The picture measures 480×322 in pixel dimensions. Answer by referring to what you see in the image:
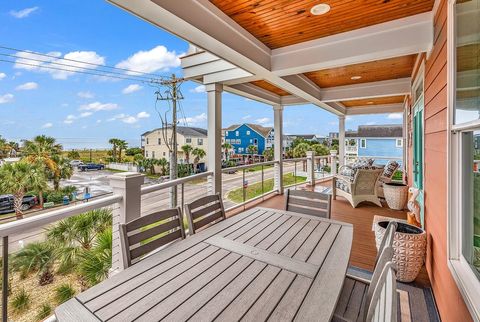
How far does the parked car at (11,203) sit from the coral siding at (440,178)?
5.84 m

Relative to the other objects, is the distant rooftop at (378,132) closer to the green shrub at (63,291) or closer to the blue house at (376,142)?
the blue house at (376,142)

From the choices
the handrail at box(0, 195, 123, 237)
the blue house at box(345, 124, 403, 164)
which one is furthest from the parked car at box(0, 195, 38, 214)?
the blue house at box(345, 124, 403, 164)

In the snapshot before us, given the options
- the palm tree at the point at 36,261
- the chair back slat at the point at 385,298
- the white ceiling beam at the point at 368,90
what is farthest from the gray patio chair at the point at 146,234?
the white ceiling beam at the point at 368,90

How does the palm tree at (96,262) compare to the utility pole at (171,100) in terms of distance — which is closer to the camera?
the palm tree at (96,262)

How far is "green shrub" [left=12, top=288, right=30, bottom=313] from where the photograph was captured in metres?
2.51

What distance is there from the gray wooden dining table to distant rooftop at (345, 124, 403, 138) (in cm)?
1535

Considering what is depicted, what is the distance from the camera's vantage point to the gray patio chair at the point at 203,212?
2.00 meters

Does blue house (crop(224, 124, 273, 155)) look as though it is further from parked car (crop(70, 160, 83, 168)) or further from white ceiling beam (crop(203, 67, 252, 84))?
white ceiling beam (crop(203, 67, 252, 84))

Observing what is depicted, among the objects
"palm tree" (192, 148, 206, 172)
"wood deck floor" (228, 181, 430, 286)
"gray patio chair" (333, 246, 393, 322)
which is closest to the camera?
"gray patio chair" (333, 246, 393, 322)

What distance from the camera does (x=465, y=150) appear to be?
1.49 meters

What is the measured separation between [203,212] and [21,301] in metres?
2.32

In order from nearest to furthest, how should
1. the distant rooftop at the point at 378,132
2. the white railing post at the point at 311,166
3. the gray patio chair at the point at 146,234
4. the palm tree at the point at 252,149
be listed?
the gray patio chair at the point at 146,234
the white railing post at the point at 311,166
the distant rooftop at the point at 378,132
the palm tree at the point at 252,149

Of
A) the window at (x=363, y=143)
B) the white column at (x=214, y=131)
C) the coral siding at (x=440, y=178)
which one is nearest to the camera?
the coral siding at (x=440, y=178)

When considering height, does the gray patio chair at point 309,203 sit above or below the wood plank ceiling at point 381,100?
below
